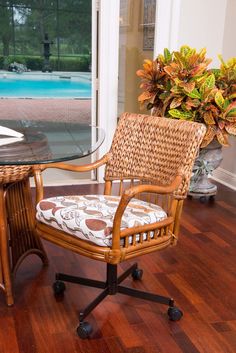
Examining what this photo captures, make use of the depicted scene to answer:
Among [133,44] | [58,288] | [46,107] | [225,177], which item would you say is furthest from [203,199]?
[46,107]

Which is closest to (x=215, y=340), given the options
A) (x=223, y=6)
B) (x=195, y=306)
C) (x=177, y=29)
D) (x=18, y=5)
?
(x=195, y=306)

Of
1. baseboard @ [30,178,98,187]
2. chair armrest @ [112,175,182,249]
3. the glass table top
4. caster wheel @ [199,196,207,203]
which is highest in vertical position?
the glass table top

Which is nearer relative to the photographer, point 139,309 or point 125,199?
point 125,199

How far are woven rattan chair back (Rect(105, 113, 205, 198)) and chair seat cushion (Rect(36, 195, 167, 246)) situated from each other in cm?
16

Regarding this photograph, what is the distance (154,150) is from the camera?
1.95 m

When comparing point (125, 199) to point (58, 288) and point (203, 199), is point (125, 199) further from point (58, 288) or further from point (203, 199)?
point (203, 199)

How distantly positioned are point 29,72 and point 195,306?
8.49 metres

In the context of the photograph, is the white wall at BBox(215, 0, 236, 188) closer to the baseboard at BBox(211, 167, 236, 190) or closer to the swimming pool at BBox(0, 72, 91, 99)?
the baseboard at BBox(211, 167, 236, 190)

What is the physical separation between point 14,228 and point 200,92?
1758 mm

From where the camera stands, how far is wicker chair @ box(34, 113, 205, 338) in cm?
159

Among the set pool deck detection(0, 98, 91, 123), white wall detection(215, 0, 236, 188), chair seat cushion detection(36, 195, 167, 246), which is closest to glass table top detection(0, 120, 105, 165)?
chair seat cushion detection(36, 195, 167, 246)

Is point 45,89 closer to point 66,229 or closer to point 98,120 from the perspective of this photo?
point 98,120

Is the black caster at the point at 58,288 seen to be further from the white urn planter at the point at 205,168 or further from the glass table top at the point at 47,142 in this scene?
the white urn planter at the point at 205,168

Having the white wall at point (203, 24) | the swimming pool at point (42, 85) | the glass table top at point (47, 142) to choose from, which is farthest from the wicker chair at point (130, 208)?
the swimming pool at point (42, 85)
